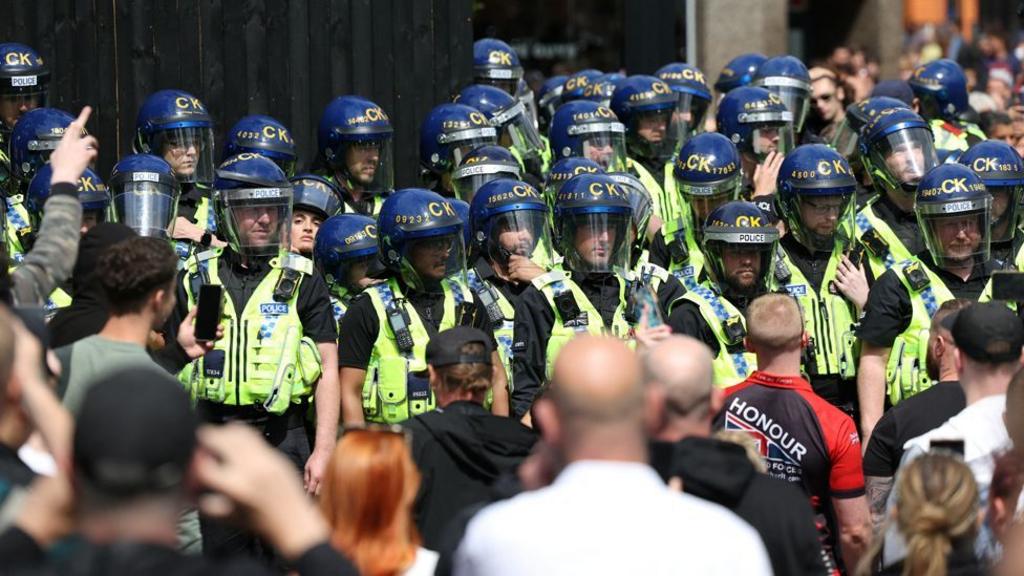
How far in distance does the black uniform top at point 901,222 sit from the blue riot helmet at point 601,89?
273 centimetres

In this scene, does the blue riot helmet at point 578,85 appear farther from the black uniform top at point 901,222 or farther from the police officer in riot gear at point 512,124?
the black uniform top at point 901,222

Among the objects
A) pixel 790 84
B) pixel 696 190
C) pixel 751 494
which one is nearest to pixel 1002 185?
pixel 696 190

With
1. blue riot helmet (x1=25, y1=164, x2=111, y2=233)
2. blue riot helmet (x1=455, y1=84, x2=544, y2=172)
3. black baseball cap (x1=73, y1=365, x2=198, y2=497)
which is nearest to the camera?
black baseball cap (x1=73, y1=365, x2=198, y2=497)

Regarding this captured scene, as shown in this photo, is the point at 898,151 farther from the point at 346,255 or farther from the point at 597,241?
the point at 346,255

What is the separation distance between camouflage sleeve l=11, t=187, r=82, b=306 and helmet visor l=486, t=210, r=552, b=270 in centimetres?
346

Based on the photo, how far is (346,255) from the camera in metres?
8.84

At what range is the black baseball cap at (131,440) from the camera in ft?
10.6

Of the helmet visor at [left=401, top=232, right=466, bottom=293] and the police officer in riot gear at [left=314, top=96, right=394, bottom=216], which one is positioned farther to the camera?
the police officer in riot gear at [left=314, top=96, right=394, bottom=216]

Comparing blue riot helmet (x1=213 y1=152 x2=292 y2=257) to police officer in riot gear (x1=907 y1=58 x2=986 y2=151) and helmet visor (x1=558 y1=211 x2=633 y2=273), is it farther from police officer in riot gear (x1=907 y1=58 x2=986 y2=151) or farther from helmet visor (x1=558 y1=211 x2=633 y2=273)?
police officer in riot gear (x1=907 y1=58 x2=986 y2=151)

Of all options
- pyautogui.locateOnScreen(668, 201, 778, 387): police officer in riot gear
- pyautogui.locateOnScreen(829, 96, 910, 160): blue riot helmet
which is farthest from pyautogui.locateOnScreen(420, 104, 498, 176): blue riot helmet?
pyautogui.locateOnScreen(668, 201, 778, 387): police officer in riot gear

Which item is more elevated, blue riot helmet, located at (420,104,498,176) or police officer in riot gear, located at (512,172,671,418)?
blue riot helmet, located at (420,104,498,176)

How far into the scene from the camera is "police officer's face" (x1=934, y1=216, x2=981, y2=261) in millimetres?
8477

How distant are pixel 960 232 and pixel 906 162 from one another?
4.63ft

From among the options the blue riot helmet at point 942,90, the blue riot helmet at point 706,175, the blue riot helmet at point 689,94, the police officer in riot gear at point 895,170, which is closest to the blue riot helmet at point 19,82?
the blue riot helmet at point 706,175
